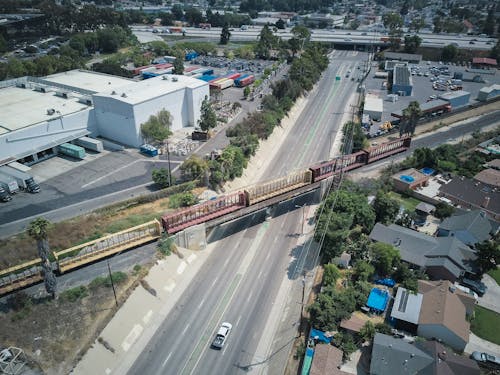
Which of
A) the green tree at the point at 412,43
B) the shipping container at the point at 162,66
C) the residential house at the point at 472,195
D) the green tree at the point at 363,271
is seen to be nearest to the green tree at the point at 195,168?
the green tree at the point at 363,271

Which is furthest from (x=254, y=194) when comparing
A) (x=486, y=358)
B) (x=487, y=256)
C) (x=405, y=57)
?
(x=405, y=57)

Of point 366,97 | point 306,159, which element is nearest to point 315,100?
point 366,97

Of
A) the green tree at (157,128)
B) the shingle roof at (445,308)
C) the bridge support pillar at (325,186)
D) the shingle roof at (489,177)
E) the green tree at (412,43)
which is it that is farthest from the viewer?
the green tree at (412,43)

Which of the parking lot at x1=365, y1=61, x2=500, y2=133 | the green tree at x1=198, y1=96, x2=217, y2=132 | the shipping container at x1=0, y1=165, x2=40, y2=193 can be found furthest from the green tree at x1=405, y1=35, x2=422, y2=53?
the shipping container at x1=0, y1=165, x2=40, y2=193

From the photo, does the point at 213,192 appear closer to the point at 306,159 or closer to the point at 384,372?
the point at 306,159

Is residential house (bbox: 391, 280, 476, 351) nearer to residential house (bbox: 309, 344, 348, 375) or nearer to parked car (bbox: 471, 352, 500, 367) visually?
parked car (bbox: 471, 352, 500, 367)

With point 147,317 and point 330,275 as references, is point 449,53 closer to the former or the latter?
point 330,275

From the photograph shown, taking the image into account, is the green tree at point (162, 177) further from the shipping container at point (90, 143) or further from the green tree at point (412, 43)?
the green tree at point (412, 43)
